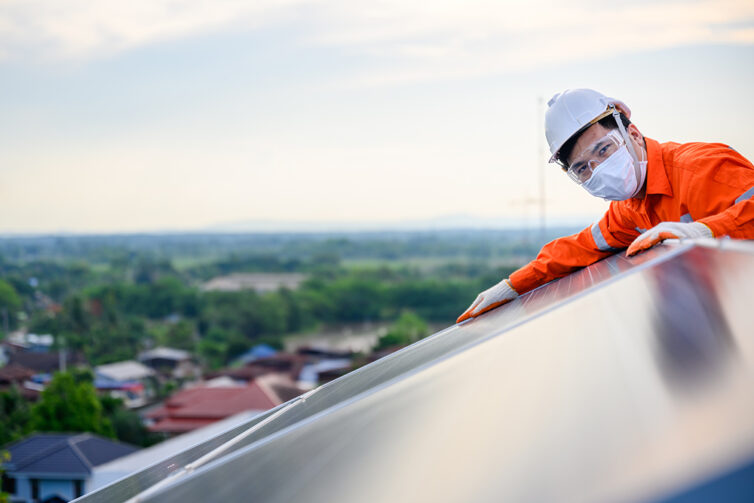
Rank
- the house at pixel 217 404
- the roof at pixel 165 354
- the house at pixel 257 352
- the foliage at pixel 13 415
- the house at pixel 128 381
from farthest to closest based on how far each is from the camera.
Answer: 1. the house at pixel 257 352
2. the roof at pixel 165 354
3. the house at pixel 128 381
4. the foliage at pixel 13 415
5. the house at pixel 217 404

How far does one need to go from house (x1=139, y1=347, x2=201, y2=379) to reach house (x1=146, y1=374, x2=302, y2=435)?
3052cm

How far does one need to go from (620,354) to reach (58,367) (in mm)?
70356

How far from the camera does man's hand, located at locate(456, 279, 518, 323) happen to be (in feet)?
11.3

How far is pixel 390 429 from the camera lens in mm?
1599

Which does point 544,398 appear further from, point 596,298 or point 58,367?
point 58,367

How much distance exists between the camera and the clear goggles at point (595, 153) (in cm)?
321

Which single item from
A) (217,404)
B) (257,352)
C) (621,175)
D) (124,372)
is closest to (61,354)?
(124,372)

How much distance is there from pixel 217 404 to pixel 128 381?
1208 inches

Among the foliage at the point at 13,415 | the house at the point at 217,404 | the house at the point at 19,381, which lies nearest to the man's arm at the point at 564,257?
the house at the point at 217,404

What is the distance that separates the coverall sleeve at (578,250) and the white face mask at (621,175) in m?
0.23

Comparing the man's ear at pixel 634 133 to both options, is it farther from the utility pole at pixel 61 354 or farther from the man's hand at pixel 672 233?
the utility pole at pixel 61 354

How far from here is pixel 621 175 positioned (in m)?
3.15

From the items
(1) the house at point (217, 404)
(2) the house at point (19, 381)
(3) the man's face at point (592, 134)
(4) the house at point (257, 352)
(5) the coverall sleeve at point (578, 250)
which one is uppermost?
(3) the man's face at point (592, 134)

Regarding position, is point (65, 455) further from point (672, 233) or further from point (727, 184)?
Result: point (672, 233)
